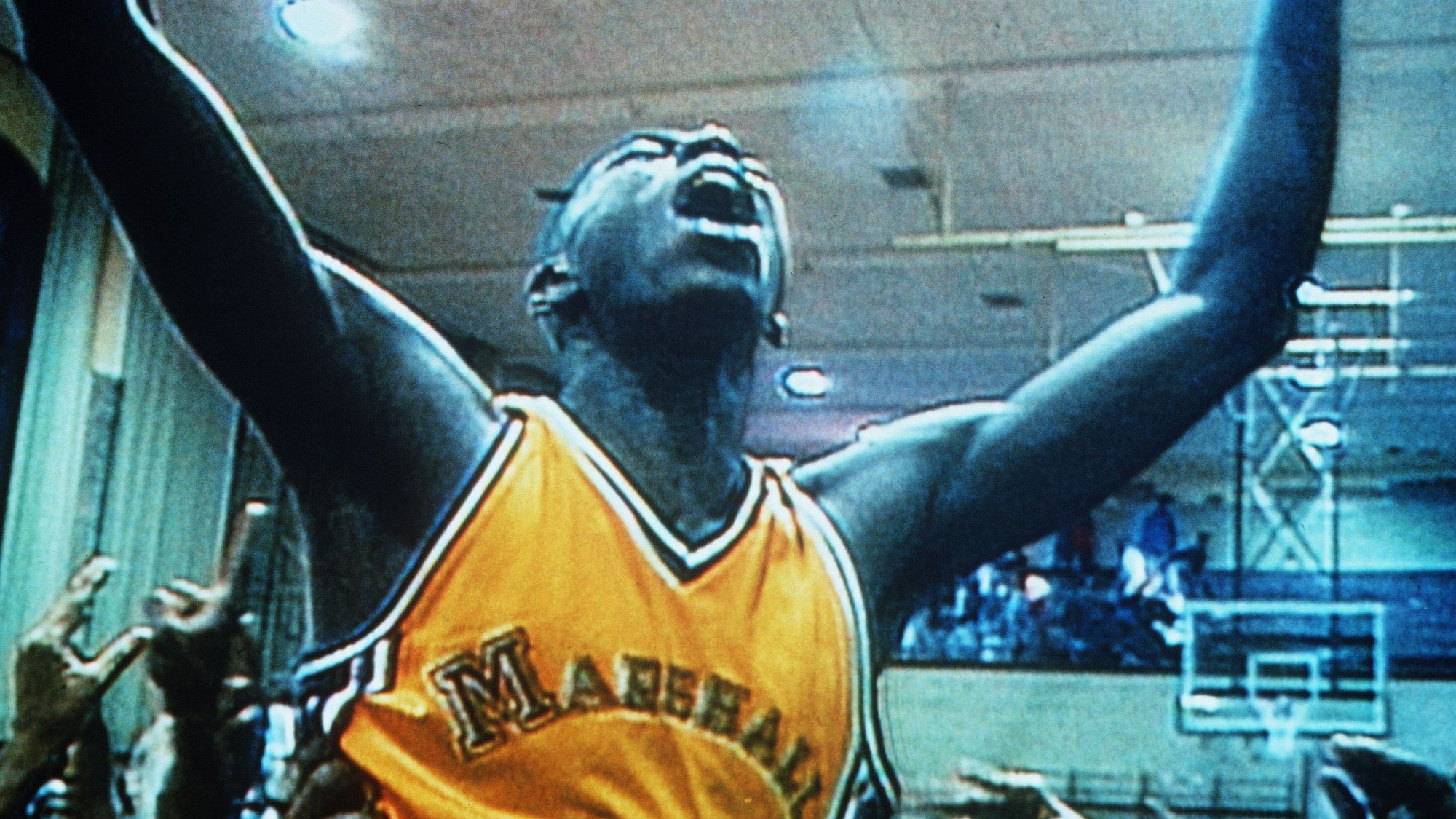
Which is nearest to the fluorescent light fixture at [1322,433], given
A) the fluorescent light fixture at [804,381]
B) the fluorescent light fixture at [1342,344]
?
the fluorescent light fixture at [1342,344]

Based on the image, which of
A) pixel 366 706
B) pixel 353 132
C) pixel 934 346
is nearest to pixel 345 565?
pixel 366 706

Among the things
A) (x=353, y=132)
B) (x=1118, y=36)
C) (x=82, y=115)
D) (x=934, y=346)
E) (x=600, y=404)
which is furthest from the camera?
(x=934, y=346)

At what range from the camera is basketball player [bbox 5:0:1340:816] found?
27.7 inches

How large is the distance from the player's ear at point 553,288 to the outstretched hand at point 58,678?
450 mm

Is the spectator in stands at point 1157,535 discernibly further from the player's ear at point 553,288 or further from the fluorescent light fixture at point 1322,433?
the player's ear at point 553,288

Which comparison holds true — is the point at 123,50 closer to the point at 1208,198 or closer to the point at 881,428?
the point at 881,428

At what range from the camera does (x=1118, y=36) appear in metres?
3.08

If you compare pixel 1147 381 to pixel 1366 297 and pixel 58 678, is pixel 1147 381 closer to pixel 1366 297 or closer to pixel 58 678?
pixel 58 678

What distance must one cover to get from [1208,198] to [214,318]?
1.60ft

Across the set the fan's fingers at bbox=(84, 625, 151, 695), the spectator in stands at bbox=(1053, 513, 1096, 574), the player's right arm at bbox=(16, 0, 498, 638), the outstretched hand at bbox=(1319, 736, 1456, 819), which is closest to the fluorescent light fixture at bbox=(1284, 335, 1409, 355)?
the spectator in stands at bbox=(1053, 513, 1096, 574)

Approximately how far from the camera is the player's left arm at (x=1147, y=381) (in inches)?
33.9

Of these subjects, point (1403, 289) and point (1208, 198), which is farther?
point (1403, 289)

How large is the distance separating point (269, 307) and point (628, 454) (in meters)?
0.18

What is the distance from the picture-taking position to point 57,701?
1.16 meters
